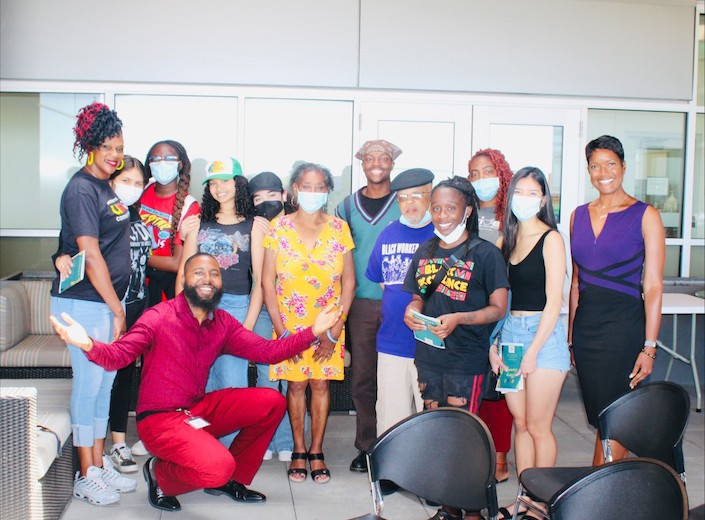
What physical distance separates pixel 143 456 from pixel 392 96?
3493 mm

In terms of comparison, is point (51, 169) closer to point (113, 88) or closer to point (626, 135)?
point (113, 88)

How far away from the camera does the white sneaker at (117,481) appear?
381 cm

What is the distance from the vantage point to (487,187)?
423 centimetres

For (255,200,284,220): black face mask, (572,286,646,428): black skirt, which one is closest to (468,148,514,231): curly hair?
(572,286,646,428): black skirt

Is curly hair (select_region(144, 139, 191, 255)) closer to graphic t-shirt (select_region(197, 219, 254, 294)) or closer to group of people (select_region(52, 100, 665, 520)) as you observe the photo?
group of people (select_region(52, 100, 665, 520))

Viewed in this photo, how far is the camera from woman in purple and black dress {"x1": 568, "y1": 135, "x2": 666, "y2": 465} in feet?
11.1

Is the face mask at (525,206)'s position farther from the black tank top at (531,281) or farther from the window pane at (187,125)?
the window pane at (187,125)

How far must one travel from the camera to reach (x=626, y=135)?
668 centimetres

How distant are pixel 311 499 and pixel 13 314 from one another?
8.47 ft

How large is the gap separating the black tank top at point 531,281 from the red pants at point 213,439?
1274 mm

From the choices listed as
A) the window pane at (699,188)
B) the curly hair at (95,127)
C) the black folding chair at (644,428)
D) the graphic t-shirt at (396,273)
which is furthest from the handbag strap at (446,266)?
the window pane at (699,188)

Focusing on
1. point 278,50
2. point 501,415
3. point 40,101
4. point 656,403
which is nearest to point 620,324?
point 656,403

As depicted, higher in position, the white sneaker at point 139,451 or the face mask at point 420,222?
the face mask at point 420,222

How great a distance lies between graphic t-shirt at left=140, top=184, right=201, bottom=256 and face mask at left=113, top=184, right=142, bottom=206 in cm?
30
